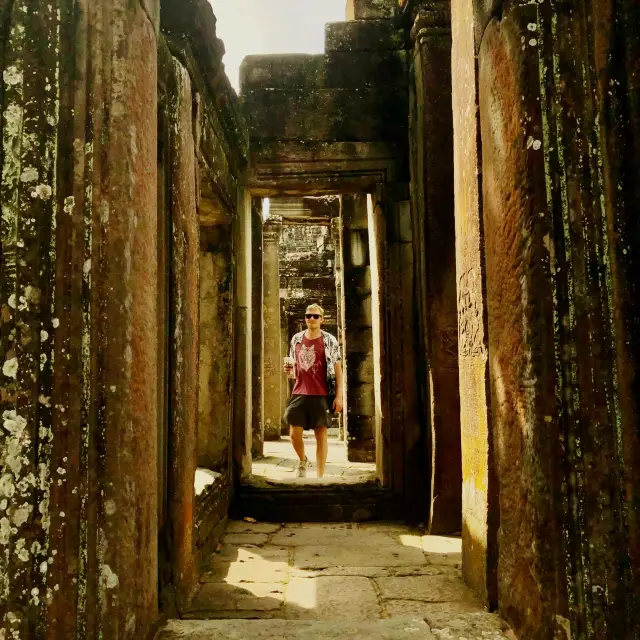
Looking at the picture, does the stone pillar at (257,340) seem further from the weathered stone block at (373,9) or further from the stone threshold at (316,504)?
the weathered stone block at (373,9)

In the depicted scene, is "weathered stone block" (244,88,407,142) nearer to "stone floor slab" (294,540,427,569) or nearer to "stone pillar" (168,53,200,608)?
"stone pillar" (168,53,200,608)

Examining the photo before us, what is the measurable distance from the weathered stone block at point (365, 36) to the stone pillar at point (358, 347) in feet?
9.17

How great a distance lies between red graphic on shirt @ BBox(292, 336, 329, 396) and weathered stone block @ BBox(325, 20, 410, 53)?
2.76 metres

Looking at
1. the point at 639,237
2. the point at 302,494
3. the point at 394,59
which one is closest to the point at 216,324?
the point at 302,494

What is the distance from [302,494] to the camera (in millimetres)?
4820

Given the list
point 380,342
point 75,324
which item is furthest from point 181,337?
point 380,342

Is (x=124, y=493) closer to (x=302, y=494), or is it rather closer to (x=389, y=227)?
(x=302, y=494)

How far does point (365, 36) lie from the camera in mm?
5152

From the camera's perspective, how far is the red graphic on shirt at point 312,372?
5.74 metres

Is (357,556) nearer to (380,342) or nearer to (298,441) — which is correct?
(380,342)

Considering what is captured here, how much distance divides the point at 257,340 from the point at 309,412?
157 centimetres

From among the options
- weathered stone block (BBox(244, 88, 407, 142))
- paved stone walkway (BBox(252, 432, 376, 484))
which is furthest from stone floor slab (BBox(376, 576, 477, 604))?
weathered stone block (BBox(244, 88, 407, 142))

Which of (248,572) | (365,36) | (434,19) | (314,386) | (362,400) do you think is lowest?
(248,572)

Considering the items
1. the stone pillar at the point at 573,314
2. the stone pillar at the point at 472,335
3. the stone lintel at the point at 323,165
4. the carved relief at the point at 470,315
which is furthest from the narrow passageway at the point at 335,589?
the stone lintel at the point at 323,165
